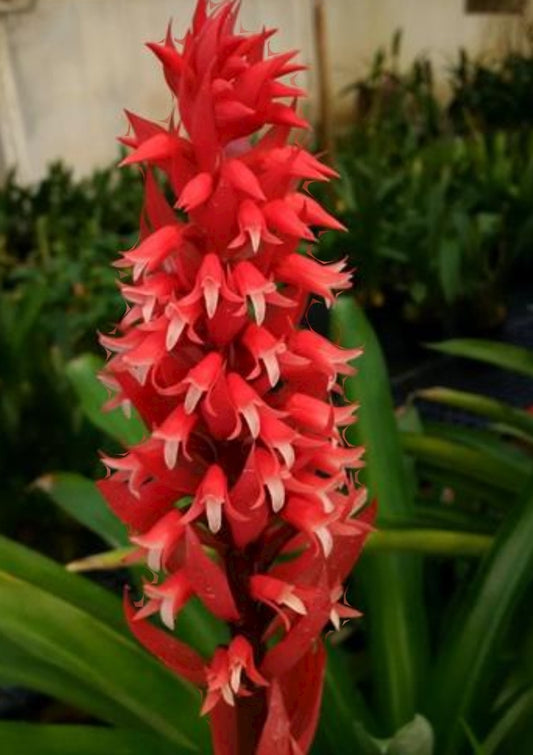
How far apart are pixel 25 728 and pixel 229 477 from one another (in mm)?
333

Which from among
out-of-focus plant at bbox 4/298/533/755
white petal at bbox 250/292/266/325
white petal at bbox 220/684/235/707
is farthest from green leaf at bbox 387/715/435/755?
white petal at bbox 250/292/266/325

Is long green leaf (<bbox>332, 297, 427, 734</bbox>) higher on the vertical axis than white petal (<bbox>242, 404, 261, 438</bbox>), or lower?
lower

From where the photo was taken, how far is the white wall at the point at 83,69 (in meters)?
2.80

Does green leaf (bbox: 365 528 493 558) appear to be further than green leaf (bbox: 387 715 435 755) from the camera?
Yes

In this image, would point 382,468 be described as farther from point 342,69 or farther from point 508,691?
point 342,69

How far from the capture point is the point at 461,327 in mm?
1835

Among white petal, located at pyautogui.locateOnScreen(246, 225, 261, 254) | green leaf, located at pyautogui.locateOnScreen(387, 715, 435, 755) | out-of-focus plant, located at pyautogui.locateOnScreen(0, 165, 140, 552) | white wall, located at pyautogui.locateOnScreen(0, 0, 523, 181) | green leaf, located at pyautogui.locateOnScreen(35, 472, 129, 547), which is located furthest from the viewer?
white wall, located at pyautogui.locateOnScreen(0, 0, 523, 181)

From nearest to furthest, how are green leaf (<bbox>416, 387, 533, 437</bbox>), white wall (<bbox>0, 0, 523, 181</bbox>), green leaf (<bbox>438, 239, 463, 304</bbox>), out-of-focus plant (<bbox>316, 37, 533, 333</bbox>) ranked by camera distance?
1. green leaf (<bbox>416, 387, 533, 437</bbox>)
2. green leaf (<bbox>438, 239, 463, 304</bbox>)
3. out-of-focus plant (<bbox>316, 37, 533, 333</bbox>)
4. white wall (<bbox>0, 0, 523, 181</bbox>)

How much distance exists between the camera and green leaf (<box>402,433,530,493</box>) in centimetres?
94

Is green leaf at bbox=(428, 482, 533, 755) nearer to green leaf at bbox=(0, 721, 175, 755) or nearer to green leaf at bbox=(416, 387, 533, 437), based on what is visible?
green leaf at bbox=(0, 721, 175, 755)

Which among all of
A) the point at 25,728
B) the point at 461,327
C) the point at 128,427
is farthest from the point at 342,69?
the point at 25,728

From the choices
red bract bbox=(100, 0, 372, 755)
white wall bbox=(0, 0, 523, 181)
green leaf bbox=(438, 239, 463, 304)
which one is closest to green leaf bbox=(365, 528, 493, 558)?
red bract bbox=(100, 0, 372, 755)

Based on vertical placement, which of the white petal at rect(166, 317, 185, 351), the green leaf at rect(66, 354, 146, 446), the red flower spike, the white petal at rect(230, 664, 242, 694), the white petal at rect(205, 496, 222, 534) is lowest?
the green leaf at rect(66, 354, 146, 446)

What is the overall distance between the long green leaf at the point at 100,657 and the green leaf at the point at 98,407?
0.25 meters
